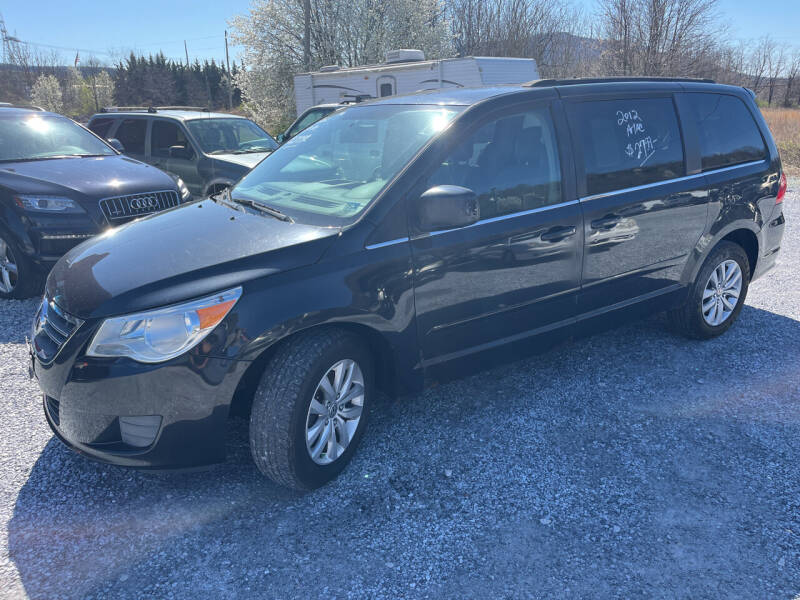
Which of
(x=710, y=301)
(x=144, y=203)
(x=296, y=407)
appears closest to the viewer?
(x=296, y=407)

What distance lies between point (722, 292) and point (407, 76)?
1226 centimetres

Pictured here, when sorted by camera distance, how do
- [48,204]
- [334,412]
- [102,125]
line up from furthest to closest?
[102,125] < [48,204] < [334,412]

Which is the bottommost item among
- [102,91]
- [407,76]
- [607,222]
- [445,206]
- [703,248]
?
[703,248]

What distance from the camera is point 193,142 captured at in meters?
8.33


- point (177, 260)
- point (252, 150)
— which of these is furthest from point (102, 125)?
point (177, 260)

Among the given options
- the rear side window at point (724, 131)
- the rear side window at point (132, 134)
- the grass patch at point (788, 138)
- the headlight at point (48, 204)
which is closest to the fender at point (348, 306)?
the rear side window at point (724, 131)

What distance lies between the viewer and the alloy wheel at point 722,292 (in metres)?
4.45

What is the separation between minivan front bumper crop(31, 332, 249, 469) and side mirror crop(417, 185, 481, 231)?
109 centimetres

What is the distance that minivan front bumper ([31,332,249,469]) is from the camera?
94.7 inches

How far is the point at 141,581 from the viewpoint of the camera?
2.29 metres

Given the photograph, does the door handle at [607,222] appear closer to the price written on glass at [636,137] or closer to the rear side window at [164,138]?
the price written on glass at [636,137]

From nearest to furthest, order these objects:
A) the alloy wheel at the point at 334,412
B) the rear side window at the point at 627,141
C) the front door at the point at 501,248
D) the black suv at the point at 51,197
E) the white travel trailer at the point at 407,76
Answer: the alloy wheel at the point at 334,412, the front door at the point at 501,248, the rear side window at the point at 627,141, the black suv at the point at 51,197, the white travel trailer at the point at 407,76

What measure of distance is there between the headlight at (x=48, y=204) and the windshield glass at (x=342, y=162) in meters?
2.43

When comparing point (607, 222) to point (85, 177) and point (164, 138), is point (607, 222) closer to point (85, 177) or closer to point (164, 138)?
point (85, 177)
